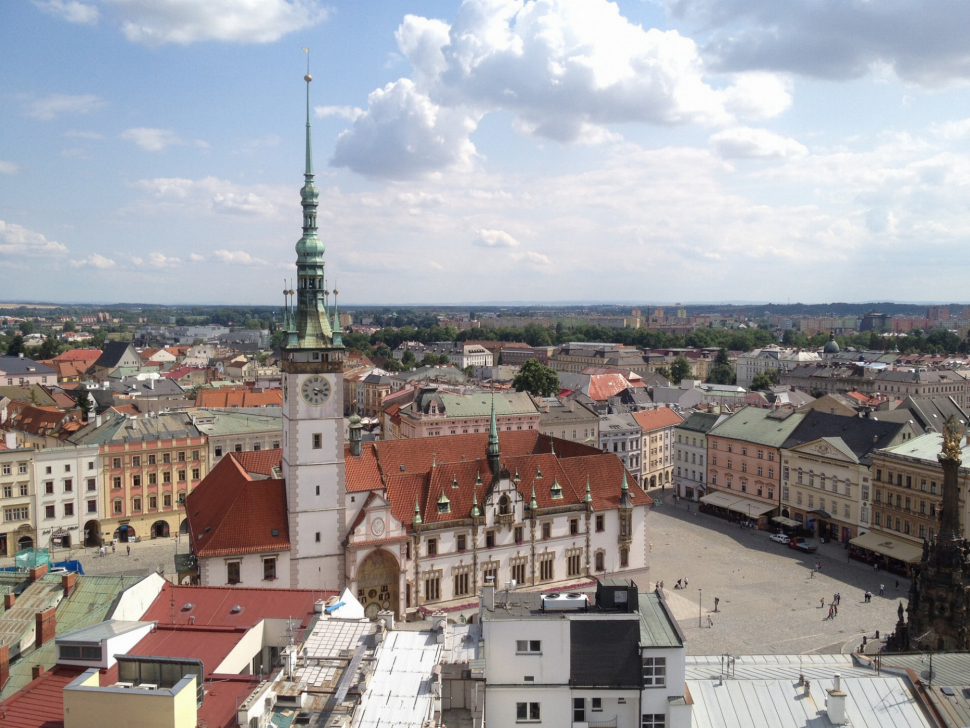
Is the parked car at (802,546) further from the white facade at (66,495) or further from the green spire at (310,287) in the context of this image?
the white facade at (66,495)

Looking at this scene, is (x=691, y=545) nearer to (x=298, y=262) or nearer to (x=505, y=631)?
(x=298, y=262)

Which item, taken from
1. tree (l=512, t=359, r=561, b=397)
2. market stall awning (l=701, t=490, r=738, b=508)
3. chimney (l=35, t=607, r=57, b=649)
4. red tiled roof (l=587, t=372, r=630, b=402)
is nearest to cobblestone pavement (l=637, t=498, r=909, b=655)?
market stall awning (l=701, t=490, r=738, b=508)

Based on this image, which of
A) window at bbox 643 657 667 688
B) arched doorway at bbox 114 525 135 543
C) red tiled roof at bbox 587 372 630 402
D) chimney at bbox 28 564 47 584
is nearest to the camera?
window at bbox 643 657 667 688

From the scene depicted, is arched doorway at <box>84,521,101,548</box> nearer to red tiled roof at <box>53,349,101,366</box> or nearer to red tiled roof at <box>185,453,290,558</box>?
red tiled roof at <box>185,453,290,558</box>

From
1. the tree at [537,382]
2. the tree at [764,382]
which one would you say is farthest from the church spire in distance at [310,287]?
the tree at [764,382]

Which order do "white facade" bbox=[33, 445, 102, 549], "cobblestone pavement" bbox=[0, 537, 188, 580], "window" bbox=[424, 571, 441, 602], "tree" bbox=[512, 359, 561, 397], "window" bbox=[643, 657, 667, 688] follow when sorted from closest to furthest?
1. "window" bbox=[643, 657, 667, 688]
2. "window" bbox=[424, 571, 441, 602]
3. "cobblestone pavement" bbox=[0, 537, 188, 580]
4. "white facade" bbox=[33, 445, 102, 549]
5. "tree" bbox=[512, 359, 561, 397]

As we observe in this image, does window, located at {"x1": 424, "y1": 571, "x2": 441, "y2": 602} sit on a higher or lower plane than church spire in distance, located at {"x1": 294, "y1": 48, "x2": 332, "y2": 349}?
lower

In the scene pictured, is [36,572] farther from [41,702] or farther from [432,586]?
[432,586]
